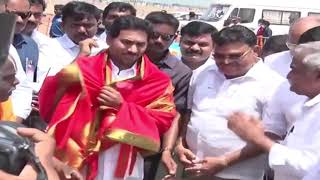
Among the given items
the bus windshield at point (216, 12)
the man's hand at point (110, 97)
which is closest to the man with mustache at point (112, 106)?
the man's hand at point (110, 97)

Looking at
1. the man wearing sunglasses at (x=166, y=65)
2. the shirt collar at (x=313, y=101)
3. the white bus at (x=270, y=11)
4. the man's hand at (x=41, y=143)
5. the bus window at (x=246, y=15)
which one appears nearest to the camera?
the man's hand at (x=41, y=143)

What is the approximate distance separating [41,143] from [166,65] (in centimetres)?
220

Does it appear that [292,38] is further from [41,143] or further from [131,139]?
[41,143]

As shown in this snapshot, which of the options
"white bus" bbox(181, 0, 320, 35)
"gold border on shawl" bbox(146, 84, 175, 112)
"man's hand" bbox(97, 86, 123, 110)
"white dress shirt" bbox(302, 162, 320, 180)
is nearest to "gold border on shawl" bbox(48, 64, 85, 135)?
"man's hand" bbox(97, 86, 123, 110)

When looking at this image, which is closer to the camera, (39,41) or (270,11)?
(39,41)

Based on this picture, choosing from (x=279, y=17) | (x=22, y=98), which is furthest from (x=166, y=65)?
(x=279, y=17)

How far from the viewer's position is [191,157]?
3.53 meters

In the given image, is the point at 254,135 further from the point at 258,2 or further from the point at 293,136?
the point at 258,2

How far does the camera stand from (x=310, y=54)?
2703 mm

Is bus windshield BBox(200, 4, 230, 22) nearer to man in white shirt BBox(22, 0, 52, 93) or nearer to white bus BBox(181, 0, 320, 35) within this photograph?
white bus BBox(181, 0, 320, 35)

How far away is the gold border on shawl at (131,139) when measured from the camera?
10.8ft

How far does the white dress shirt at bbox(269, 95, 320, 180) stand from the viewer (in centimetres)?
262

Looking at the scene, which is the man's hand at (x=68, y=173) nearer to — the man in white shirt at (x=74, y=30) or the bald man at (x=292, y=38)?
the man in white shirt at (x=74, y=30)

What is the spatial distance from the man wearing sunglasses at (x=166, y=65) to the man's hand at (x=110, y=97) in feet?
1.61
